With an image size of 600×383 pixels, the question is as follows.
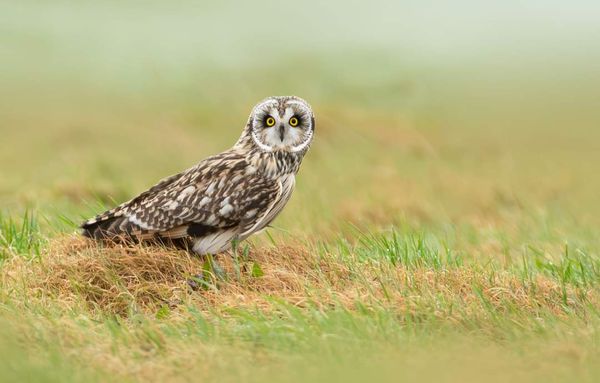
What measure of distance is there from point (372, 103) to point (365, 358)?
1816 centimetres

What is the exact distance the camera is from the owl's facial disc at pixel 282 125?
9.18 metres

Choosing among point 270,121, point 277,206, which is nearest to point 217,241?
point 277,206

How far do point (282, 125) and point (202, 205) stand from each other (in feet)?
3.27

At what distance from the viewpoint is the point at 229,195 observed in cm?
909

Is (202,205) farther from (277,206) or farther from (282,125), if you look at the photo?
(282,125)

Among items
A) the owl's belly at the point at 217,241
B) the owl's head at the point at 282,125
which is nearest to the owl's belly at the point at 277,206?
the owl's belly at the point at 217,241

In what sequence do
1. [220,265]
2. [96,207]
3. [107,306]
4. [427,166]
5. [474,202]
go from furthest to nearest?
1. [427,166]
2. [474,202]
3. [96,207]
4. [220,265]
5. [107,306]

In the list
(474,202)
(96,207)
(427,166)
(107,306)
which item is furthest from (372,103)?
(107,306)

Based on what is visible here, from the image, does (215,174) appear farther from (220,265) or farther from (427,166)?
(427,166)

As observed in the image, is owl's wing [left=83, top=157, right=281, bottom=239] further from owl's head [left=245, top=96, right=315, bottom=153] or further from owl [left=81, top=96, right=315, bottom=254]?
owl's head [left=245, top=96, right=315, bottom=153]

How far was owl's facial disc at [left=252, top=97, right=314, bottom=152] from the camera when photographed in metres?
9.18

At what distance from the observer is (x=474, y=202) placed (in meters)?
16.2

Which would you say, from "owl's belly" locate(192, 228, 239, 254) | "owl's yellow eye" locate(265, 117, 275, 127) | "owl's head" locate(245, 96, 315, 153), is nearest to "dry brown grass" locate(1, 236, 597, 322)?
"owl's belly" locate(192, 228, 239, 254)

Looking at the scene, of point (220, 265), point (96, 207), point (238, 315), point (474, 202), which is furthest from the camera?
point (474, 202)
